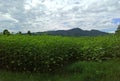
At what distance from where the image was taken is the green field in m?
8.59

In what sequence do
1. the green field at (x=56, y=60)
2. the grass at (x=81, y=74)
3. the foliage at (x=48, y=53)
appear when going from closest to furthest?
1. the grass at (x=81, y=74)
2. the green field at (x=56, y=60)
3. the foliage at (x=48, y=53)

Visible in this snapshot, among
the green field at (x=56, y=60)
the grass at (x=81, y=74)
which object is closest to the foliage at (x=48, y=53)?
the green field at (x=56, y=60)

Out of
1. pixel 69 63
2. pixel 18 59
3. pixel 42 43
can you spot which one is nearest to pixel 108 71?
pixel 69 63

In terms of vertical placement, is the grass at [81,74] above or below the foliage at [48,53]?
below

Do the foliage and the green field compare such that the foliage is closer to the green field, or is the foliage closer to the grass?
the green field

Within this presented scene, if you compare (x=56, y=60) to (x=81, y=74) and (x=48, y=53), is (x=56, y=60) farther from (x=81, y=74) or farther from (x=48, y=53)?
(x=81, y=74)

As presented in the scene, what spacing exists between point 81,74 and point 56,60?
91cm

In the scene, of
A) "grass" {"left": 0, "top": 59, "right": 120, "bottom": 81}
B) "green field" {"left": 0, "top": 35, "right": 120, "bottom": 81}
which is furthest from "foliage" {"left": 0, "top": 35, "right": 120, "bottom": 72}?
"grass" {"left": 0, "top": 59, "right": 120, "bottom": 81}

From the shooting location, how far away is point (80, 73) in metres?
8.81

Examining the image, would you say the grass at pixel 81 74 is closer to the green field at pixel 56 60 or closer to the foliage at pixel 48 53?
the green field at pixel 56 60

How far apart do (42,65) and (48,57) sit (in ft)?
1.11

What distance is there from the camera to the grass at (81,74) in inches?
332

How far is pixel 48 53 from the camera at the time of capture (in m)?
8.70

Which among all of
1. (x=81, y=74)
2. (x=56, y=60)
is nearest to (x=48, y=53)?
(x=56, y=60)
